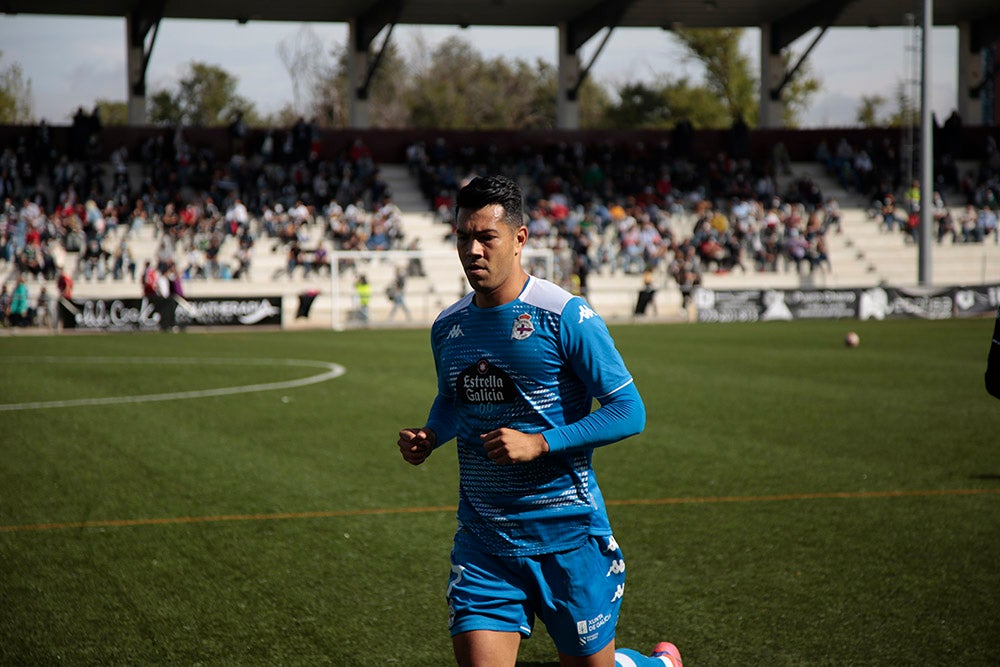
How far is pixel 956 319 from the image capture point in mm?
30250

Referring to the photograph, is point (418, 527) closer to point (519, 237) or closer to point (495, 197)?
point (519, 237)

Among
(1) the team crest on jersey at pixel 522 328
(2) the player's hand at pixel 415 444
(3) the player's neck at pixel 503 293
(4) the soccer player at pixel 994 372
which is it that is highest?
(3) the player's neck at pixel 503 293

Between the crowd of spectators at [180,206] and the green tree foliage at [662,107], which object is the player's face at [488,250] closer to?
the crowd of spectators at [180,206]

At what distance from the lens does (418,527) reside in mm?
7305

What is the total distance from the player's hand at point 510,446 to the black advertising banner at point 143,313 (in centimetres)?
2782

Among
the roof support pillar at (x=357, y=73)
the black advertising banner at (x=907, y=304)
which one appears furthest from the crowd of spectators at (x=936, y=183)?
the roof support pillar at (x=357, y=73)

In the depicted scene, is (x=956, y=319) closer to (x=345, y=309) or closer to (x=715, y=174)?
(x=715, y=174)

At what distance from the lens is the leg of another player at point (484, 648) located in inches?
131

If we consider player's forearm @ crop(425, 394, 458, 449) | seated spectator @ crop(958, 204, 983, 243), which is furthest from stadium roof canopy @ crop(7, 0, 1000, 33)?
player's forearm @ crop(425, 394, 458, 449)


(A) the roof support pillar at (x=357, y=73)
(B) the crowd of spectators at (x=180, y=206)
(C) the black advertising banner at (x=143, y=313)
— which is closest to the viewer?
(C) the black advertising banner at (x=143, y=313)

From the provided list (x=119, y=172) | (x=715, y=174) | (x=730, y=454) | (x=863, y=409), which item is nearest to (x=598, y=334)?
(x=730, y=454)

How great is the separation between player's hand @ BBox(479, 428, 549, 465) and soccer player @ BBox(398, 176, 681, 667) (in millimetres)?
81

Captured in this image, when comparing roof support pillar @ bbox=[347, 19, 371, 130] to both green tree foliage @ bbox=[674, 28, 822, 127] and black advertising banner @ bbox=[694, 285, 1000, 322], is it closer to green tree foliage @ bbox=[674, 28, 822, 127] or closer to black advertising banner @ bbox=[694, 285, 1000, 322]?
black advertising banner @ bbox=[694, 285, 1000, 322]

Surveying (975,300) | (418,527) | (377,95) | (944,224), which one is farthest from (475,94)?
(418,527)
